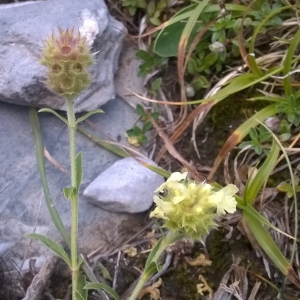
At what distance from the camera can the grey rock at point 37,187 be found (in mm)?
2547

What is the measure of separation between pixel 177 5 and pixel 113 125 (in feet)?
2.58

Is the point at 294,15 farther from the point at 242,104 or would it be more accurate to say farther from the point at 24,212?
the point at 24,212

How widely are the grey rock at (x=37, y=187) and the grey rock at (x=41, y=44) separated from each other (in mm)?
129

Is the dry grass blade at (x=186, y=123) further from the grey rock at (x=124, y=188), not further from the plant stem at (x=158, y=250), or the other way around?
the plant stem at (x=158, y=250)

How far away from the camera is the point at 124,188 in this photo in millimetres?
2564

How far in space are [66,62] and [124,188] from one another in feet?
2.69

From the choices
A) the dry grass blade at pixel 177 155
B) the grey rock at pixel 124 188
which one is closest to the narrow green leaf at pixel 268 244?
the dry grass blade at pixel 177 155

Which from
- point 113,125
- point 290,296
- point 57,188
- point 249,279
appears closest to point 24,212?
point 57,188

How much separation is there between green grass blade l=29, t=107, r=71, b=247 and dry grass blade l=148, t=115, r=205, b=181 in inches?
21.2

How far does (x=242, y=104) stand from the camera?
284 cm

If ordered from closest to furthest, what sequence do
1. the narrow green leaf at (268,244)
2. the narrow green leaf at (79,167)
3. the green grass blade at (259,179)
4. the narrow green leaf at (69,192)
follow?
the narrow green leaf at (69,192) < the narrow green leaf at (79,167) < the narrow green leaf at (268,244) < the green grass blade at (259,179)

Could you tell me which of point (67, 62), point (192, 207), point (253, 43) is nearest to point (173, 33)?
point (253, 43)

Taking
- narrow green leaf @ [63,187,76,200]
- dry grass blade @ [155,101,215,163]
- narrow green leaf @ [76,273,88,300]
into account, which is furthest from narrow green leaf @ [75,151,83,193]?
dry grass blade @ [155,101,215,163]

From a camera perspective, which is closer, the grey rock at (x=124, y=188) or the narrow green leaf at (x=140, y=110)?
the grey rock at (x=124, y=188)
